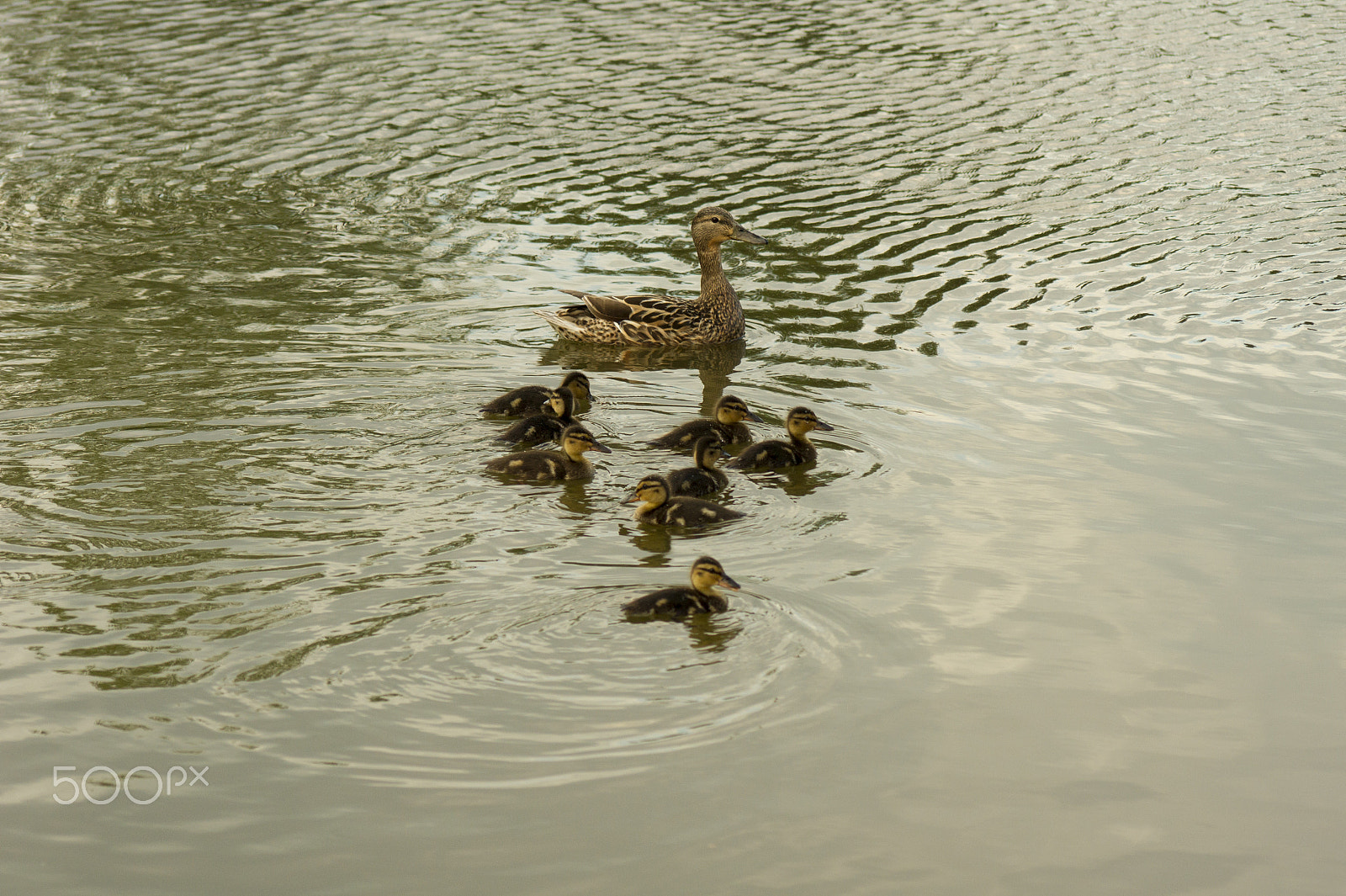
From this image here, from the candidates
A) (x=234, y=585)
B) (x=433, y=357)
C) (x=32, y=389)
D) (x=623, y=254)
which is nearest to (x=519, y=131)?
(x=623, y=254)

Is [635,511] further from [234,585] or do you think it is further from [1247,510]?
[1247,510]

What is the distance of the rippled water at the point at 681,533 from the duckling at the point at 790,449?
17cm

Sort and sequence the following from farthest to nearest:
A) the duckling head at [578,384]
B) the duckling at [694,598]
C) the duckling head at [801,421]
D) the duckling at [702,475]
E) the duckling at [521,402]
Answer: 1. the duckling head at [578,384]
2. the duckling at [521,402]
3. the duckling head at [801,421]
4. the duckling at [702,475]
5. the duckling at [694,598]

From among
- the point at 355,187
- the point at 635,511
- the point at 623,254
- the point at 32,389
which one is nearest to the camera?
the point at 635,511

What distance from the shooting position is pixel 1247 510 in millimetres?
7359

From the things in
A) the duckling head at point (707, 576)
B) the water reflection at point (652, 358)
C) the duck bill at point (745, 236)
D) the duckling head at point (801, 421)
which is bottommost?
the water reflection at point (652, 358)

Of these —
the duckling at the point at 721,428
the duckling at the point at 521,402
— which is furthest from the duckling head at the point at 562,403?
the duckling at the point at 721,428

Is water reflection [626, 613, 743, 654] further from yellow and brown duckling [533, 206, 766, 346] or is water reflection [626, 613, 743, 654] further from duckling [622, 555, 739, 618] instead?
yellow and brown duckling [533, 206, 766, 346]

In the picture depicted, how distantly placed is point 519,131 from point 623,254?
448cm

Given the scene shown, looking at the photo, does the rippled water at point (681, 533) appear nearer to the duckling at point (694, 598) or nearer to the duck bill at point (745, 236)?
the duckling at point (694, 598)

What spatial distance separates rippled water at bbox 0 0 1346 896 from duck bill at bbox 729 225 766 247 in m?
0.66

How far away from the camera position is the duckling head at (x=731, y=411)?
8562mm
